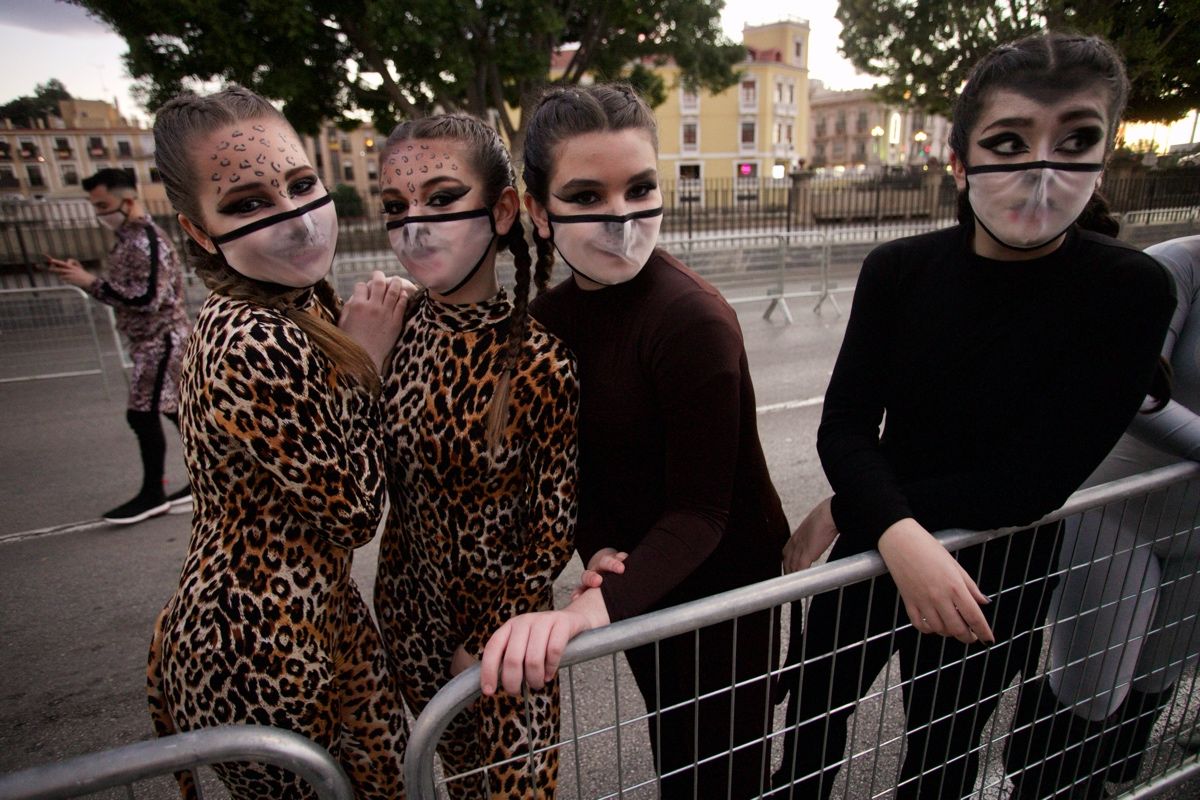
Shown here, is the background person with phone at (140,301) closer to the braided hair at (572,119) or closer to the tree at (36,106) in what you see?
the braided hair at (572,119)

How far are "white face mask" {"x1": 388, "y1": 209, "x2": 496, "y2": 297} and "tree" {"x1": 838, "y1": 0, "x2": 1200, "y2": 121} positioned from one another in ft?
27.0

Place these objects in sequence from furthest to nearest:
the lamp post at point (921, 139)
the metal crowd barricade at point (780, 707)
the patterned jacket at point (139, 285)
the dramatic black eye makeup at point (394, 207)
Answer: the lamp post at point (921, 139)
the patterned jacket at point (139, 285)
the dramatic black eye makeup at point (394, 207)
the metal crowd barricade at point (780, 707)

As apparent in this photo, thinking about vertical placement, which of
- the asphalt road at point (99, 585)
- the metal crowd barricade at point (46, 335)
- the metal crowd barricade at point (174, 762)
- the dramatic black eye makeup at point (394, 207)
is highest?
the dramatic black eye makeup at point (394, 207)

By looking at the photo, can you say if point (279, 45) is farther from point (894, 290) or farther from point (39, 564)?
point (894, 290)

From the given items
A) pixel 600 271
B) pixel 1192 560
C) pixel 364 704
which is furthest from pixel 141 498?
pixel 1192 560

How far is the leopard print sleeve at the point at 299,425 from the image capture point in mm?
1220

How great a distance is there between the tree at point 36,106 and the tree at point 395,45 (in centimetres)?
230

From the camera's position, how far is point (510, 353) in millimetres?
1378

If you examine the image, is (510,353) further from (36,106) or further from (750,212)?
(750,212)

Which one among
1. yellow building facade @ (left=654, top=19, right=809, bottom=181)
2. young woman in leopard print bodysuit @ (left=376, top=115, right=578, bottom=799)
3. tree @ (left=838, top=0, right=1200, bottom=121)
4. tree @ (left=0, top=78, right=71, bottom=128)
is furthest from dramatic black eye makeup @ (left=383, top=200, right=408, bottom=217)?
yellow building facade @ (left=654, top=19, right=809, bottom=181)

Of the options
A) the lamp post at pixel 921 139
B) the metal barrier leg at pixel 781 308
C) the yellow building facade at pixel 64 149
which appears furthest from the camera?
the lamp post at pixel 921 139

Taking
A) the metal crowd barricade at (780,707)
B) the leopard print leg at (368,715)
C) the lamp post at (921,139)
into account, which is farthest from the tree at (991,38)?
the lamp post at (921,139)

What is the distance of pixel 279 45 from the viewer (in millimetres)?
14422

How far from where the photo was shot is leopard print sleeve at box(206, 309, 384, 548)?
1.22 m
